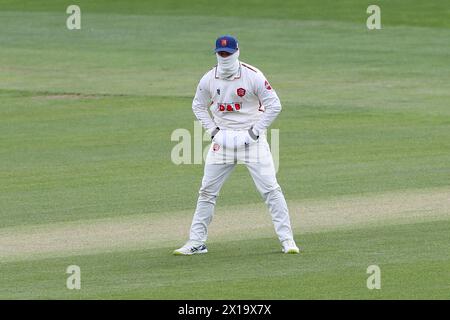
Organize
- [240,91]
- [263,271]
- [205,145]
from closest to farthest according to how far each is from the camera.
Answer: [263,271] → [240,91] → [205,145]

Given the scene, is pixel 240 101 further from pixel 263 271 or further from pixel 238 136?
pixel 263 271

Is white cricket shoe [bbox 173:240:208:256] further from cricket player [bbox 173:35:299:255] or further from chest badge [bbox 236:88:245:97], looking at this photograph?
chest badge [bbox 236:88:245:97]

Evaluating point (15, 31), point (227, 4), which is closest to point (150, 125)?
point (15, 31)

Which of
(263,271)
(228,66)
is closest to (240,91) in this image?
(228,66)

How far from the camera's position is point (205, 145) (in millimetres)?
22234

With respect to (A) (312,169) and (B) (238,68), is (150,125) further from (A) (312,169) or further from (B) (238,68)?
(B) (238,68)

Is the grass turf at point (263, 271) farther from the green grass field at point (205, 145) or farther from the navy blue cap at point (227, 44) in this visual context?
the navy blue cap at point (227, 44)

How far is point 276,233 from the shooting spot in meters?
13.9

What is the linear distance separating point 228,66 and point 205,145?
9014 mm

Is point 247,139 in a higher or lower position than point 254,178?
higher

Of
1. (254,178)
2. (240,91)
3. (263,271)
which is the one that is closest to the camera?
(263,271)

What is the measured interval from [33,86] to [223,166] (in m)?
15.7

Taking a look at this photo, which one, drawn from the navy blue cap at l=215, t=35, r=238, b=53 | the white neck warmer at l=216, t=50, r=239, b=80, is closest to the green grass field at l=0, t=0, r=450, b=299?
the white neck warmer at l=216, t=50, r=239, b=80

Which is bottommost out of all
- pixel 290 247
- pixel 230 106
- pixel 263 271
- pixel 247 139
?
pixel 263 271
